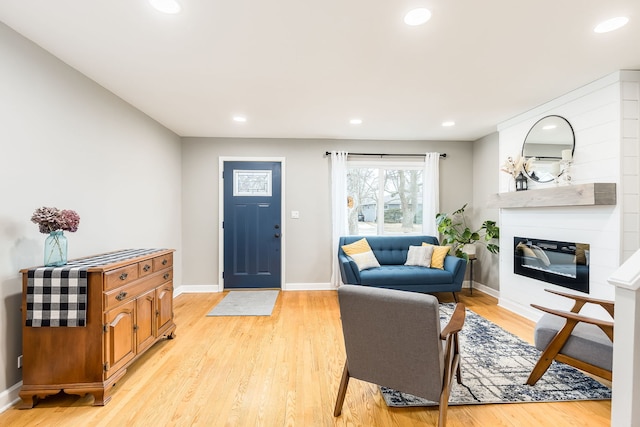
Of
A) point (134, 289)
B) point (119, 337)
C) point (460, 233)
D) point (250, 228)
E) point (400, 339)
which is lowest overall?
point (119, 337)

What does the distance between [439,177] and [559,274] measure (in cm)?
227

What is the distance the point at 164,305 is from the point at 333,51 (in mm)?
2743

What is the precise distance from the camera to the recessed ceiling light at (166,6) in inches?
64.7

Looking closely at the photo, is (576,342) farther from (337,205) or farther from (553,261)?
(337,205)

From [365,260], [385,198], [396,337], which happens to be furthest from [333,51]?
[385,198]

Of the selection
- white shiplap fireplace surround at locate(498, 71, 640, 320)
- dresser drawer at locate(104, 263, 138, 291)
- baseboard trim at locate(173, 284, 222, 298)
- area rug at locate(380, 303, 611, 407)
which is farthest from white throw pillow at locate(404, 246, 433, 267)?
dresser drawer at locate(104, 263, 138, 291)

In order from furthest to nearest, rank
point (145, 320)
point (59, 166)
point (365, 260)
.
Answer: point (365, 260) < point (145, 320) < point (59, 166)

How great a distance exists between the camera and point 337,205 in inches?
184

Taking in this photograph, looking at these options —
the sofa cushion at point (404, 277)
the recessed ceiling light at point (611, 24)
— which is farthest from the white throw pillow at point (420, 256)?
the recessed ceiling light at point (611, 24)

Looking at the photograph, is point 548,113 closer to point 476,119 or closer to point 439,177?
point 476,119

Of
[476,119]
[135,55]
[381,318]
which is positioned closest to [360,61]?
[135,55]

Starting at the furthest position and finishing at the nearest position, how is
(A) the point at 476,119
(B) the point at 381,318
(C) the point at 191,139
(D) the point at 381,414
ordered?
(C) the point at 191,139, (A) the point at 476,119, (D) the point at 381,414, (B) the point at 381,318

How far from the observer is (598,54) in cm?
222

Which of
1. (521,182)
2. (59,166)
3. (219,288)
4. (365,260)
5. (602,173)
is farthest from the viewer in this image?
(219,288)
